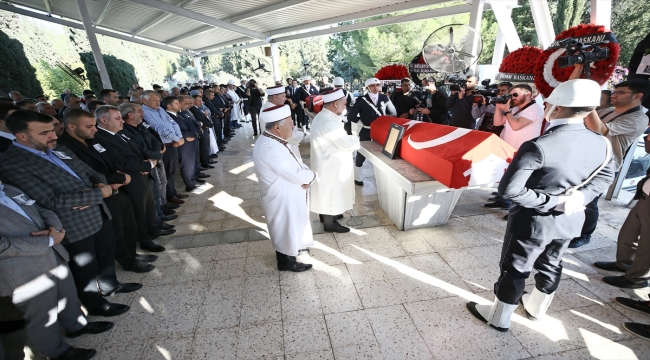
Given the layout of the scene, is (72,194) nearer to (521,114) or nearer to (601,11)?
(521,114)

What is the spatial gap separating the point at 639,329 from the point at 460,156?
166 centimetres

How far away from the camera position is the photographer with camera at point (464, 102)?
4.34 metres

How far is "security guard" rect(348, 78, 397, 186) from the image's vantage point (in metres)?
4.60

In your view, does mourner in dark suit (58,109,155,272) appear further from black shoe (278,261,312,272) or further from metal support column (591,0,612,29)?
metal support column (591,0,612,29)

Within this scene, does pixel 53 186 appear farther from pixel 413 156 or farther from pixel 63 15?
pixel 63 15

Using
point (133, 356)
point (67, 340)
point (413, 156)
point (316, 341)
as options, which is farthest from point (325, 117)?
point (67, 340)

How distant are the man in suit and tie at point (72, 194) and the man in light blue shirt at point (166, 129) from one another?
1848 millimetres

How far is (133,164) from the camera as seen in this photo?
9.10 ft

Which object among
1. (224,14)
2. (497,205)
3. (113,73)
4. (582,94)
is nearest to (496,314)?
(582,94)

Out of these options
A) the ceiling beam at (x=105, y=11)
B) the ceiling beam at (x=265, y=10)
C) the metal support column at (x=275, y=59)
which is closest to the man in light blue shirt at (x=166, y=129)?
the ceiling beam at (x=265, y=10)

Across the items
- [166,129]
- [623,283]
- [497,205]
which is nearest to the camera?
[623,283]

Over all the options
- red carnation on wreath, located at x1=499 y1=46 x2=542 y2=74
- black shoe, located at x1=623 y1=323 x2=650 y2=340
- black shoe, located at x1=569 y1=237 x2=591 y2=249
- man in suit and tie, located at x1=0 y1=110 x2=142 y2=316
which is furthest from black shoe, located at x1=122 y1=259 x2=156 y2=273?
red carnation on wreath, located at x1=499 y1=46 x2=542 y2=74

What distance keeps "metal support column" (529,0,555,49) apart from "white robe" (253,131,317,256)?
5.63 meters

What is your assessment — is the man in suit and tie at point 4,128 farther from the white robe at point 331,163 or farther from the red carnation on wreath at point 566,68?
the red carnation on wreath at point 566,68
